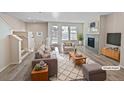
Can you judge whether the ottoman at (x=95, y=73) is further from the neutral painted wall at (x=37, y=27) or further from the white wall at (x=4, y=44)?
the neutral painted wall at (x=37, y=27)

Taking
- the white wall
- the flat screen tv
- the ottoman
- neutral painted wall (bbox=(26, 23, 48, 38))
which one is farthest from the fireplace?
neutral painted wall (bbox=(26, 23, 48, 38))

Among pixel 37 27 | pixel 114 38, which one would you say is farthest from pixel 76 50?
pixel 37 27

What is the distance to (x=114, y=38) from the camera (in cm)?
358

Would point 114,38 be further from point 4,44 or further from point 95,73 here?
point 4,44

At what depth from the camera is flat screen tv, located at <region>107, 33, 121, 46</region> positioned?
325 cm

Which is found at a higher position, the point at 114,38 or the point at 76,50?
the point at 114,38

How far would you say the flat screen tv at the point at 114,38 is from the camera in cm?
325

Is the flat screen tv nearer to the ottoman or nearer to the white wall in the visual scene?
the ottoman

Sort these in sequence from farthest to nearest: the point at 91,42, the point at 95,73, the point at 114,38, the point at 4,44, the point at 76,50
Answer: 1. the point at 76,50
2. the point at 4,44
3. the point at 114,38
4. the point at 91,42
5. the point at 95,73

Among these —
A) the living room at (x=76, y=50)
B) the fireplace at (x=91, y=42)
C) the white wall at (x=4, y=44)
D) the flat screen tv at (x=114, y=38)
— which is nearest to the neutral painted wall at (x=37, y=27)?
the living room at (x=76, y=50)
